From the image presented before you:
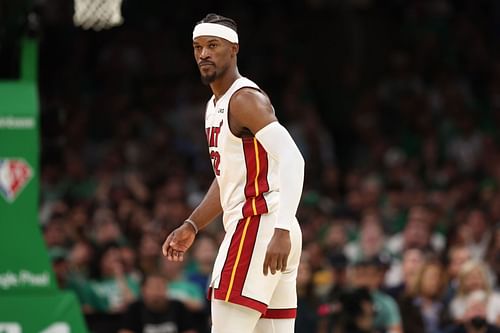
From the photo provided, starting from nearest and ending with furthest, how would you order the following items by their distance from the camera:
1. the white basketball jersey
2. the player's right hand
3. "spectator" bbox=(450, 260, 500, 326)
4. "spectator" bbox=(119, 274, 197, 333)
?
the white basketball jersey
the player's right hand
"spectator" bbox=(119, 274, 197, 333)
"spectator" bbox=(450, 260, 500, 326)

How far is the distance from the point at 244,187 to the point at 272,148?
0.35 metres

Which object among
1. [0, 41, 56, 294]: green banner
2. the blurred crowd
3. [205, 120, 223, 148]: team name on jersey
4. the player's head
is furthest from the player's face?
the blurred crowd

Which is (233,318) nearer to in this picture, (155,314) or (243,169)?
(243,169)

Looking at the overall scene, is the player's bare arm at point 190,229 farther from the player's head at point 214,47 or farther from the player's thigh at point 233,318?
the player's head at point 214,47

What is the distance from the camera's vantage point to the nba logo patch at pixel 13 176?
941 cm

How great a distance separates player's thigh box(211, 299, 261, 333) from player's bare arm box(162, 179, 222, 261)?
1.84ft

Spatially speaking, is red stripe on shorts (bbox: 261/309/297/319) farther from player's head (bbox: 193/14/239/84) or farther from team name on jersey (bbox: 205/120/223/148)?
player's head (bbox: 193/14/239/84)

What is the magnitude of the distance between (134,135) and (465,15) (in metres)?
5.93

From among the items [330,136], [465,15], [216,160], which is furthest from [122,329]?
[465,15]

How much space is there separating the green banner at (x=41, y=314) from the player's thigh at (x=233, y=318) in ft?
10.8

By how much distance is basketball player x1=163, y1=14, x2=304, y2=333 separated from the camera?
6289 mm

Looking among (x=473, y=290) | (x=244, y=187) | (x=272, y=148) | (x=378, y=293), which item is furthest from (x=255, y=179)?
(x=473, y=290)

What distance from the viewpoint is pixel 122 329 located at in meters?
10.3

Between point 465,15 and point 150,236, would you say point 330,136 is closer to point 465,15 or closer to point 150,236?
point 465,15
